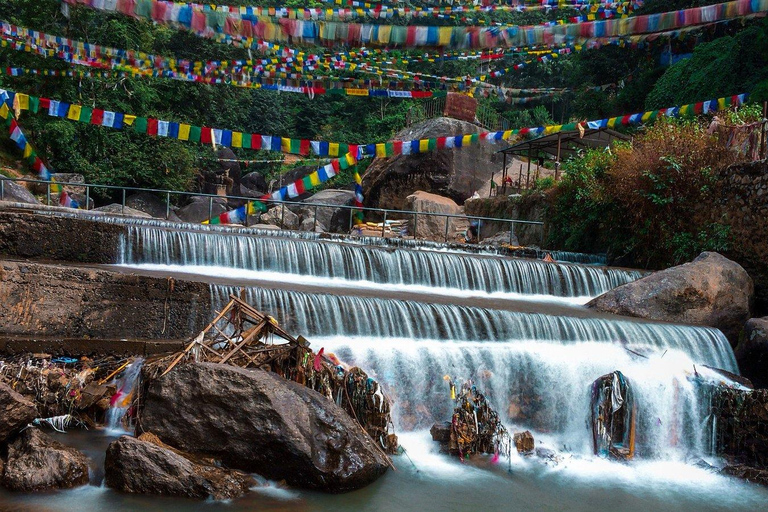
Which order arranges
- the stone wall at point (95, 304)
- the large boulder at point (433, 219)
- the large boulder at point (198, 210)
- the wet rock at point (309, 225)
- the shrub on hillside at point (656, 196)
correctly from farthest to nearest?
the large boulder at point (198, 210)
the wet rock at point (309, 225)
the large boulder at point (433, 219)
the shrub on hillside at point (656, 196)
the stone wall at point (95, 304)

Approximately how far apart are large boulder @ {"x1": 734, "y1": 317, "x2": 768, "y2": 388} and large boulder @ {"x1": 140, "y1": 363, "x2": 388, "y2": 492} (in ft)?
22.2

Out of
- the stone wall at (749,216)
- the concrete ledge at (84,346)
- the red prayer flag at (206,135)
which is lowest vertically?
the concrete ledge at (84,346)

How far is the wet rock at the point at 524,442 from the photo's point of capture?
8109mm

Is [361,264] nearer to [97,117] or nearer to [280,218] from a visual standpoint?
[97,117]

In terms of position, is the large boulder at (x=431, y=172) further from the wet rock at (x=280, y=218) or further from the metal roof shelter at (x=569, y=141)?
the wet rock at (x=280, y=218)

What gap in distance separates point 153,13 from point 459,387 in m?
8.44

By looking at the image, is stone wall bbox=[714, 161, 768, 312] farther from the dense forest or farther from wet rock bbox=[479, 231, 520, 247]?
the dense forest

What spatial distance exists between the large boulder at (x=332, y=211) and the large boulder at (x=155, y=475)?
63.7 ft

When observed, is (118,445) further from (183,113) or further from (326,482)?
(183,113)

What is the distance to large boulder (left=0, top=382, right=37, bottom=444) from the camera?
6.02 meters

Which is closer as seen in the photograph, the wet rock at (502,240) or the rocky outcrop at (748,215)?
the rocky outcrop at (748,215)

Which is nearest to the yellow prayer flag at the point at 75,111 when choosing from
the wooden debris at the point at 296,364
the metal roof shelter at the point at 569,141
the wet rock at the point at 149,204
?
the wet rock at the point at 149,204

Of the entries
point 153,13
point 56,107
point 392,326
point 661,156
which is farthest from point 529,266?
point 56,107

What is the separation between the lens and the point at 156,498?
18.8 ft
